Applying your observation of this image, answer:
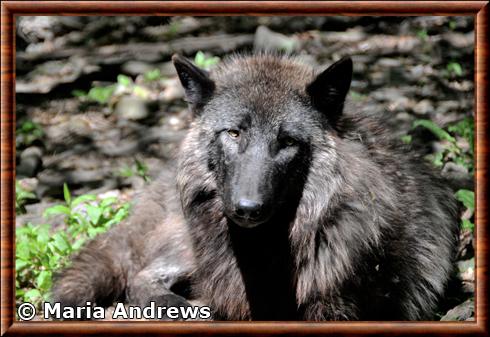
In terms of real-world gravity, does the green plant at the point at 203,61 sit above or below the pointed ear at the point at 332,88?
above

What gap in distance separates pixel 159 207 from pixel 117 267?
64 centimetres

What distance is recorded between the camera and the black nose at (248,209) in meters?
4.20

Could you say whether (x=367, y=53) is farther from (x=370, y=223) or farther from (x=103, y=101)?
(x=370, y=223)

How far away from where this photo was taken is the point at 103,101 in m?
8.77

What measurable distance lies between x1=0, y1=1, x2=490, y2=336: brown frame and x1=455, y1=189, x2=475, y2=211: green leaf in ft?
4.84

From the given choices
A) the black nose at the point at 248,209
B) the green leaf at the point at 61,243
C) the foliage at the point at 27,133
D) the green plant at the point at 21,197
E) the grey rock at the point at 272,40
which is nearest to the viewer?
the black nose at the point at 248,209

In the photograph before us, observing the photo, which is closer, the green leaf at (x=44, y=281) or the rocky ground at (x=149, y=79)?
the green leaf at (x=44, y=281)

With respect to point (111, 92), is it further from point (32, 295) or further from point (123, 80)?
point (32, 295)

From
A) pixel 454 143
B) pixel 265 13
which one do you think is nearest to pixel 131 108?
pixel 454 143

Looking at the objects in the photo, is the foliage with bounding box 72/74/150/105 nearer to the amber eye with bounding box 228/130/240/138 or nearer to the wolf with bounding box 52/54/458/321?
the wolf with bounding box 52/54/458/321

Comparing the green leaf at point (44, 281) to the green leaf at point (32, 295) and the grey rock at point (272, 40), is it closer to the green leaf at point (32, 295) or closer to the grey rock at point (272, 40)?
the green leaf at point (32, 295)

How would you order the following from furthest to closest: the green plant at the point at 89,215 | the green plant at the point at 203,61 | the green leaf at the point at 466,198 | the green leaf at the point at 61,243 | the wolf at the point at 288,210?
the green plant at the point at 203,61 < the green plant at the point at 89,215 < the green leaf at the point at 466,198 < the green leaf at the point at 61,243 < the wolf at the point at 288,210

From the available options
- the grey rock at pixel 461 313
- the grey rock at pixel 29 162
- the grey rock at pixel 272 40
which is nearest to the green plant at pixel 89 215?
the grey rock at pixel 29 162

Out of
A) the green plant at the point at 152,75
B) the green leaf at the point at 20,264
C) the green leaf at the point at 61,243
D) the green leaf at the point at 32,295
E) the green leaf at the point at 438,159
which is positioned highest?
the green plant at the point at 152,75
